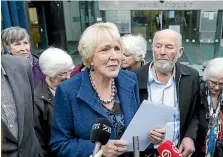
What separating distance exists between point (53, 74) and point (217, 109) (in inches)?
54.6

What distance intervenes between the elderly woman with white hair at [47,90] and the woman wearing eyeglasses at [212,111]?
118 cm

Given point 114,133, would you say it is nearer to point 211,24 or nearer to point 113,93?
point 113,93

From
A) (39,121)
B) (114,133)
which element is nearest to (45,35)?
(39,121)

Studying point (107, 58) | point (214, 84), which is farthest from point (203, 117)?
point (107, 58)

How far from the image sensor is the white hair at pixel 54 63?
7.55 feet

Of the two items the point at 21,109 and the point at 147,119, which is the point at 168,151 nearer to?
the point at 147,119

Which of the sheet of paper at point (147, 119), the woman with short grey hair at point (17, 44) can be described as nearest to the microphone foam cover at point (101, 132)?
the sheet of paper at point (147, 119)

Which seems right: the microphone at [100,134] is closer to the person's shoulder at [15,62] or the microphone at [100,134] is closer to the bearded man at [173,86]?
the person's shoulder at [15,62]

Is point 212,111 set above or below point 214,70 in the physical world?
below

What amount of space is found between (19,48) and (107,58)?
1.49 m

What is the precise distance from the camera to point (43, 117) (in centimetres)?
212

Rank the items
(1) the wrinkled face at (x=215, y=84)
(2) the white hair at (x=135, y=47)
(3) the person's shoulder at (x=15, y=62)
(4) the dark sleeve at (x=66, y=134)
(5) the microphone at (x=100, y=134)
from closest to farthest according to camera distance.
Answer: (5) the microphone at (x=100, y=134) → (4) the dark sleeve at (x=66, y=134) → (3) the person's shoulder at (x=15, y=62) → (1) the wrinkled face at (x=215, y=84) → (2) the white hair at (x=135, y=47)

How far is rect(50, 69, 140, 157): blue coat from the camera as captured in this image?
1.57 metres

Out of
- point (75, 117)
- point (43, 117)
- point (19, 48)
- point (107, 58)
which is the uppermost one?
point (107, 58)
